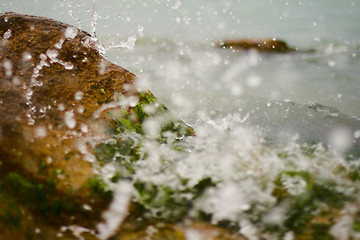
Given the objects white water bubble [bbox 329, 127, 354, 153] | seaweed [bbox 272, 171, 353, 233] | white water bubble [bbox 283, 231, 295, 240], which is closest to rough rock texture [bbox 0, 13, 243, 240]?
white water bubble [bbox 283, 231, 295, 240]

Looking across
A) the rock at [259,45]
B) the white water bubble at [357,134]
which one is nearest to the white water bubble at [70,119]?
the white water bubble at [357,134]

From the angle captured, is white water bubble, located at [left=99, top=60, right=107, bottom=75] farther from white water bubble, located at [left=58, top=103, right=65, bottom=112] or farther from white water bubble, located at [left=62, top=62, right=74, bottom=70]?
white water bubble, located at [left=58, top=103, right=65, bottom=112]

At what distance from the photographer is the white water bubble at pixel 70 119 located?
3.07 meters

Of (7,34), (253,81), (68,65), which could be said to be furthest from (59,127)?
(253,81)

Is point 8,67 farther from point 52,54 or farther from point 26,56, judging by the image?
point 52,54

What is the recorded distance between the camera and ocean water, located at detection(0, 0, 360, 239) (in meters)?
3.02

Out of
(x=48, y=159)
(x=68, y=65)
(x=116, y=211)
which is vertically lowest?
(x=116, y=211)

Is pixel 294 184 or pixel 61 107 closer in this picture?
pixel 294 184

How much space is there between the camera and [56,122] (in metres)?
3.05

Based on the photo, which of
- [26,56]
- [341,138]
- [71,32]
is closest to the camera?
[26,56]

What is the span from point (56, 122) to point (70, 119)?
14cm

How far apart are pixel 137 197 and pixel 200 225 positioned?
0.62 meters

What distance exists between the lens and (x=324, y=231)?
235 cm

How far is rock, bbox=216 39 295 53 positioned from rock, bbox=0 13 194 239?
881 cm
